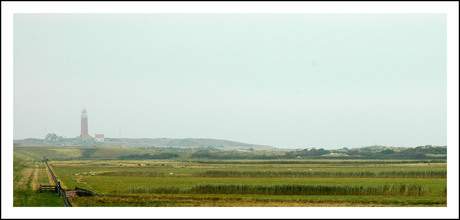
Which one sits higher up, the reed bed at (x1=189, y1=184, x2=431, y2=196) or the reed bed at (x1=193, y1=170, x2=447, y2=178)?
the reed bed at (x1=189, y1=184, x2=431, y2=196)

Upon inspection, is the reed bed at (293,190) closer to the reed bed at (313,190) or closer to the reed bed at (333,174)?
the reed bed at (313,190)

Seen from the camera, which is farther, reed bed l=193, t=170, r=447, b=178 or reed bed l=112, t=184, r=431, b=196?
reed bed l=193, t=170, r=447, b=178

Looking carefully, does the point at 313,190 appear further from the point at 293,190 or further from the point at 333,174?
the point at 333,174

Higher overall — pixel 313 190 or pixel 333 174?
pixel 313 190

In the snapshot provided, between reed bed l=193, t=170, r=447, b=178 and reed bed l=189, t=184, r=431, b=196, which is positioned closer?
reed bed l=189, t=184, r=431, b=196

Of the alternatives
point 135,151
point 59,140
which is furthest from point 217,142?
point 135,151

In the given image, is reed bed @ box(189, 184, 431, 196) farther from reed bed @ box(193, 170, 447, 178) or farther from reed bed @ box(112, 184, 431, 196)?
reed bed @ box(193, 170, 447, 178)

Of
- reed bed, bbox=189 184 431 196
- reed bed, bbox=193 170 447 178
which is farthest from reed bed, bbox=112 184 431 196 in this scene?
reed bed, bbox=193 170 447 178

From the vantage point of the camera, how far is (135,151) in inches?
4626

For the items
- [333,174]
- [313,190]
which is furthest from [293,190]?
[333,174]

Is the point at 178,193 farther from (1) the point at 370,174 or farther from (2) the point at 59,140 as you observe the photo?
(2) the point at 59,140

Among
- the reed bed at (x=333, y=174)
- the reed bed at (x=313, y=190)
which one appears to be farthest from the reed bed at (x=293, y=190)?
the reed bed at (x=333, y=174)

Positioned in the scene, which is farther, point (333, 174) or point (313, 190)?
point (333, 174)

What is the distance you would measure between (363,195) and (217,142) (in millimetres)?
161066
